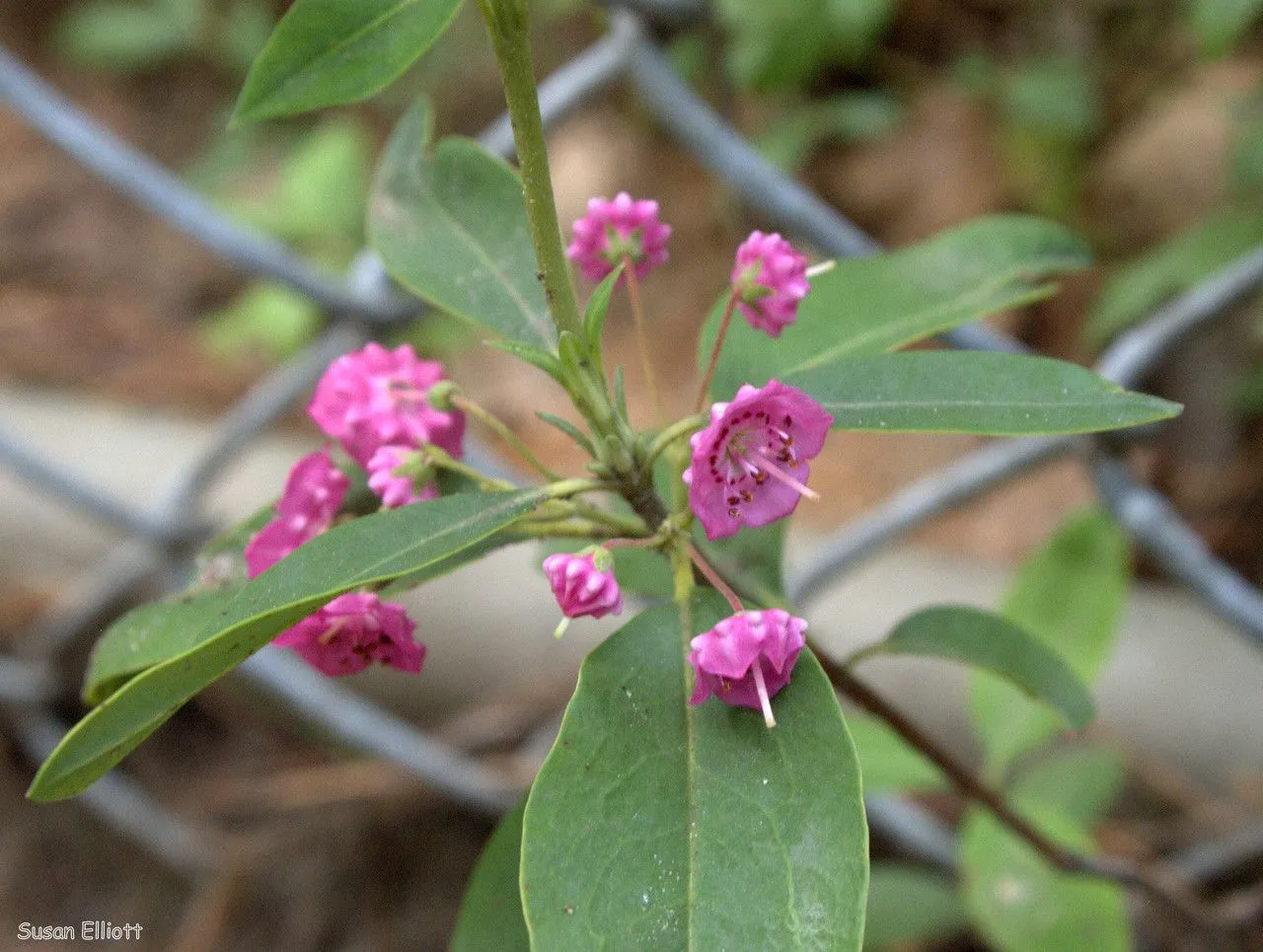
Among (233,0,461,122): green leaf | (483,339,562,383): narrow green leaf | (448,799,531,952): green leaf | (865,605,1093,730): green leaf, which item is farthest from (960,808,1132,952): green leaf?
(233,0,461,122): green leaf

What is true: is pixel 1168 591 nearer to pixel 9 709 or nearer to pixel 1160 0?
pixel 1160 0

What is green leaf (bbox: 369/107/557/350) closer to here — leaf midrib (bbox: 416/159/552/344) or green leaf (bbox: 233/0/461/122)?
leaf midrib (bbox: 416/159/552/344)

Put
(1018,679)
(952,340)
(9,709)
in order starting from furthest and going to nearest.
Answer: (9,709)
(952,340)
(1018,679)

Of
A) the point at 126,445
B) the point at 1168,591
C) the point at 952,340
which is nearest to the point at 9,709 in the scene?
the point at 126,445

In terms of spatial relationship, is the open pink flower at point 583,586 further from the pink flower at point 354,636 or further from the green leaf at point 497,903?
the green leaf at point 497,903

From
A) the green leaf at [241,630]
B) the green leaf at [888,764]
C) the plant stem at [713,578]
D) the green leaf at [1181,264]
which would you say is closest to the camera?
the green leaf at [241,630]

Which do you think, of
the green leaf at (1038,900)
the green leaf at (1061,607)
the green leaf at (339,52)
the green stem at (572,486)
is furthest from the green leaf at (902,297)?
the green leaf at (1038,900)
